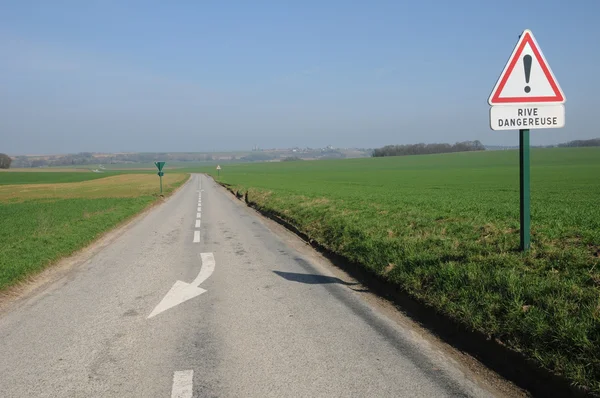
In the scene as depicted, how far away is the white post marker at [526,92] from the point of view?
5.76 m

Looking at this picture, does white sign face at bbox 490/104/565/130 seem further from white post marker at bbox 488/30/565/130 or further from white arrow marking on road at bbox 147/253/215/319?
white arrow marking on road at bbox 147/253/215/319

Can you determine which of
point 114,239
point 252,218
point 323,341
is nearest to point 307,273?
point 323,341

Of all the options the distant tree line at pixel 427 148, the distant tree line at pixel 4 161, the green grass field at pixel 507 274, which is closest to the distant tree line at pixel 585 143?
the distant tree line at pixel 427 148

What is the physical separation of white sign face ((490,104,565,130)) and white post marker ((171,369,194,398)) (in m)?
4.70

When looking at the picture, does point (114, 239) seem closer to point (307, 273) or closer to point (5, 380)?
point (307, 273)

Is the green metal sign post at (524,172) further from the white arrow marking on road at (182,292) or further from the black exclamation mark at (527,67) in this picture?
the white arrow marking on road at (182,292)

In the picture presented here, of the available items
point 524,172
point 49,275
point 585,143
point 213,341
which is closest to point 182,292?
point 213,341

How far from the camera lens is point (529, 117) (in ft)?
19.1

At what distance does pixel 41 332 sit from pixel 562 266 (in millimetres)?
6303

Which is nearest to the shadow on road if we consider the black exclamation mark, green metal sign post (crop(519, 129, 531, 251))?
green metal sign post (crop(519, 129, 531, 251))

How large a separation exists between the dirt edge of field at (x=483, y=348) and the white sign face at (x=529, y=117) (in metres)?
2.61

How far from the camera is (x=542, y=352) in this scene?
3.76m

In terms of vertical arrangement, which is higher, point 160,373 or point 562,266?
point 562,266

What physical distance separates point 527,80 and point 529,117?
483 millimetres
